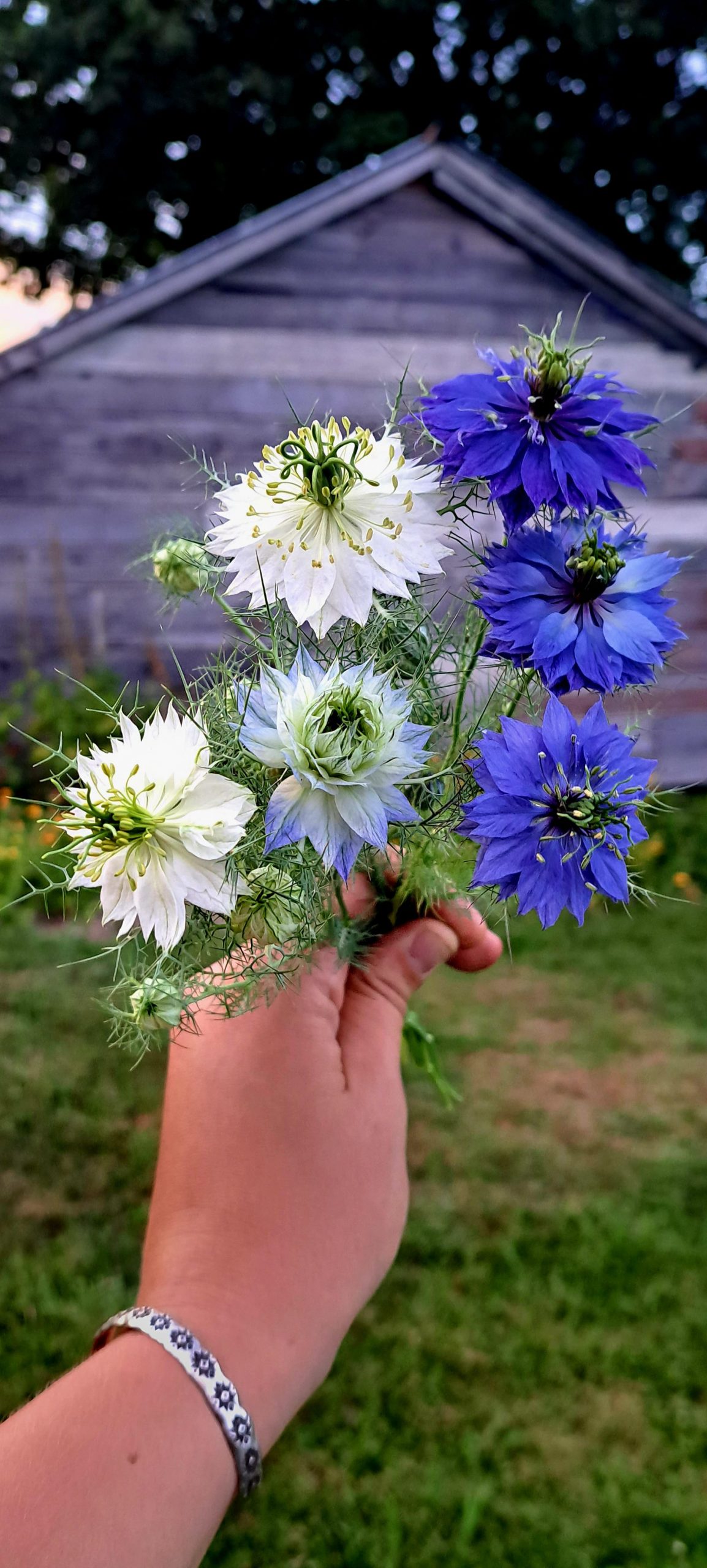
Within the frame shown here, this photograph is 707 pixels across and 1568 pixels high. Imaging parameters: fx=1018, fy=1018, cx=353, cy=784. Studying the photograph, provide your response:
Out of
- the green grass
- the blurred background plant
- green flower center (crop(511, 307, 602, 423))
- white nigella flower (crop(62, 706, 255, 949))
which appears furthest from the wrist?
the blurred background plant

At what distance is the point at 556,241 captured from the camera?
6.53 m

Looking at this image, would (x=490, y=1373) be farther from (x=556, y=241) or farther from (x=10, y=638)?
(x=556, y=241)

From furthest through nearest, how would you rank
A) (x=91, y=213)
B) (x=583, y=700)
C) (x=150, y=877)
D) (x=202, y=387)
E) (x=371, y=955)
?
1. (x=91, y=213)
2. (x=202, y=387)
3. (x=583, y=700)
4. (x=371, y=955)
5. (x=150, y=877)

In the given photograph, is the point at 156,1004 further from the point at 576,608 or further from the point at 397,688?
the point at 576,608

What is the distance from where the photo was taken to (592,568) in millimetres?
880

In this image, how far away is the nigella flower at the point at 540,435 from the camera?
2.84 ft

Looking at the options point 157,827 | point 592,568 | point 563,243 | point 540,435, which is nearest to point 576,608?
point 592,568

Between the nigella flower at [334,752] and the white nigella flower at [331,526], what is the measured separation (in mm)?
64

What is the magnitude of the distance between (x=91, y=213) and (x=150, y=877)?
58.1 ft

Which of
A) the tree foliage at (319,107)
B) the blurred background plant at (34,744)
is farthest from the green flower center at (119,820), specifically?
the tree foliage at (319,107)

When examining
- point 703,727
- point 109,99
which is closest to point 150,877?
point 703,727

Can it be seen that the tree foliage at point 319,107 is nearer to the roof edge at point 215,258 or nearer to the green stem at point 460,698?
the roof edge at point 215,258

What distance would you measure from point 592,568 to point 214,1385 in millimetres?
970

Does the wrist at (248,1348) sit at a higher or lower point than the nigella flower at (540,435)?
lower
